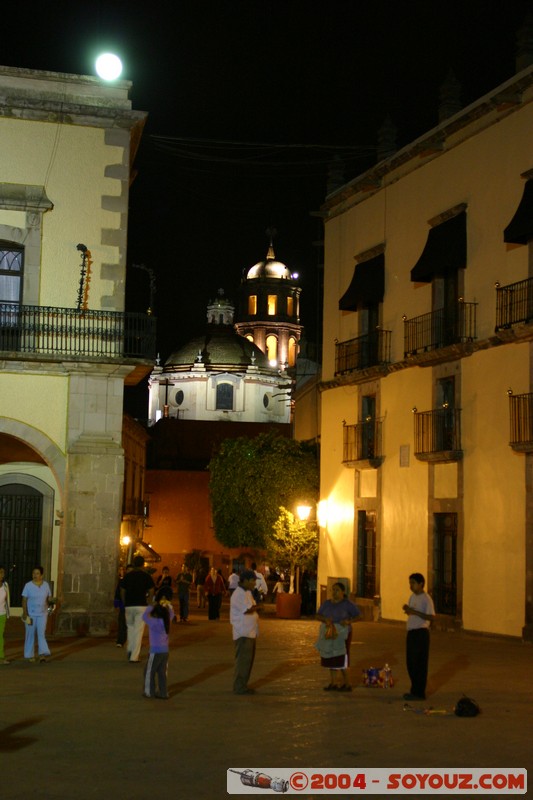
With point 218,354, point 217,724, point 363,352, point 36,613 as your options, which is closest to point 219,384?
point 218,354

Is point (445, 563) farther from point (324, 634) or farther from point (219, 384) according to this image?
point (219, 384)

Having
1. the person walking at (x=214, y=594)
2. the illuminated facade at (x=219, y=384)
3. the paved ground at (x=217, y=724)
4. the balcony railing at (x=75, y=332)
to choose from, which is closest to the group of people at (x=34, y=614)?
the paved ground at (x=217, y=724)

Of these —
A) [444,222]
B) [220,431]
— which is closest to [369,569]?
[444,222]

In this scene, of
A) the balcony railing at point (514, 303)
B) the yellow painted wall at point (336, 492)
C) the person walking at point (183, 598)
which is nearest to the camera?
the balcony railing at point (514, 303)

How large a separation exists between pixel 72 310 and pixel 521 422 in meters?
8.55

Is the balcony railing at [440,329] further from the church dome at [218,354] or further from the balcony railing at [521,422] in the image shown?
the church dome at [218,354]

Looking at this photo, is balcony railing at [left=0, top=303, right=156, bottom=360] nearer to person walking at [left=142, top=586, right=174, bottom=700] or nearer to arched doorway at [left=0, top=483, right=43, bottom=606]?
arched doorway at [left=0, top=483, right=43, bottom=606]

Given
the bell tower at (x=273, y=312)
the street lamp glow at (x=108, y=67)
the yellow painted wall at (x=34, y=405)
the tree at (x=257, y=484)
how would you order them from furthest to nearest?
the bell tower at (x=273, y=312) → the tree at (x=257, y=484) → the street lamp glow at (x=108, y=67) → the yellow painted wall at (x=34, y=405)

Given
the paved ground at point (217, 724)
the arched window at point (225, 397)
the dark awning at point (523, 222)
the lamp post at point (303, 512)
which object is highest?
the arched window at point (225, 397)

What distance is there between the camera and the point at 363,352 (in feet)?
101

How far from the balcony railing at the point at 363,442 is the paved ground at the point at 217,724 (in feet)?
37.7

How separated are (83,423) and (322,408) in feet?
42.3

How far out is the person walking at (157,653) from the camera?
13.1 metres

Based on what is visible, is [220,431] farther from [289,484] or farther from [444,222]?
[444,222]
